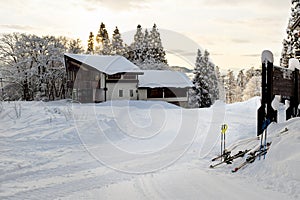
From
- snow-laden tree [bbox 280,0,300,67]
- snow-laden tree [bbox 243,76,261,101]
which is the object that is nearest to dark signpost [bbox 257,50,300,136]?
snow-laden tree [bbox 280,0,300,67]

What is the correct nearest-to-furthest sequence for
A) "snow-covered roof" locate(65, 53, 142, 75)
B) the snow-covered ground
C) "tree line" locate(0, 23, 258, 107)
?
the snow-covered ground
"snow-covered roof" locate(65, 53, 142, 75)
"tree line" locate(0, 23, 258, 107)

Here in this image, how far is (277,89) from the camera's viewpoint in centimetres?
951

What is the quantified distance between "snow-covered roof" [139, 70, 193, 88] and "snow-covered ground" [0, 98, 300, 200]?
23937 millimetres

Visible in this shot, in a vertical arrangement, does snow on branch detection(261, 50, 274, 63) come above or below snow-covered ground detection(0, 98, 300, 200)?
above

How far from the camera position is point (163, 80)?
3966 cm

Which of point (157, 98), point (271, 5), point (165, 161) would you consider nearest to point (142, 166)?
point (165, 161)

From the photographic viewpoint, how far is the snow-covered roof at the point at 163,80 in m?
37.9

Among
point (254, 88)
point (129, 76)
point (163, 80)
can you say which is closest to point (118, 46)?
point (163, 80)

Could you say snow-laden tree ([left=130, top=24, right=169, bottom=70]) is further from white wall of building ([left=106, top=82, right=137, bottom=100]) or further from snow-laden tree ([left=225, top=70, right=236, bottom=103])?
snow-laden tree ([left=225, top=70, right=236, bottom=103])

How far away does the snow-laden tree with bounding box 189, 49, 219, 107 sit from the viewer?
44250 millimetres

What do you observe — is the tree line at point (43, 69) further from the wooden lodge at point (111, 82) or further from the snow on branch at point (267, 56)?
the snow on branch at point (267, 56)

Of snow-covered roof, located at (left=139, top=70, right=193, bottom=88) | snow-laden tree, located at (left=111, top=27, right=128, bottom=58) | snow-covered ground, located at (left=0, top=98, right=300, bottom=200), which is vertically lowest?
snow-covered ground, located at (left=0, top=98, right=300, bottom=200)

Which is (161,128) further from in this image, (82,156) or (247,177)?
(247,177)

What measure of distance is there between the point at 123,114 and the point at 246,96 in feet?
220
